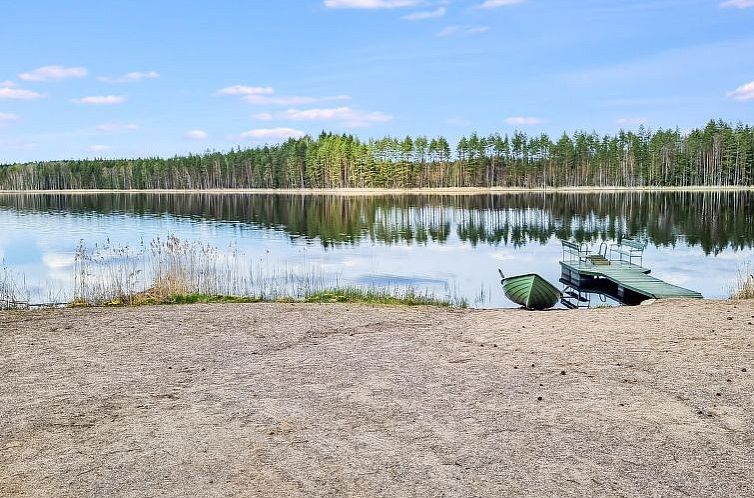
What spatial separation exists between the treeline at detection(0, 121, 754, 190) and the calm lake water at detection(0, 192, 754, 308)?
53725 millimetres

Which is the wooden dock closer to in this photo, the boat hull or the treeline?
the boat hull

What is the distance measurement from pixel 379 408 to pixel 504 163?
121981mm

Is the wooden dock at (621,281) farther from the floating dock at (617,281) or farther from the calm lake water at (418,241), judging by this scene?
the calm lake water at (418,241)

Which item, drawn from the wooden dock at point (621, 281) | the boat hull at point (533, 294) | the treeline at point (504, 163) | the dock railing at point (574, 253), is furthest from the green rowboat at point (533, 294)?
the treeline at point (504, 163)

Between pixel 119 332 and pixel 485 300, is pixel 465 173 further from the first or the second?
pixel 119 332

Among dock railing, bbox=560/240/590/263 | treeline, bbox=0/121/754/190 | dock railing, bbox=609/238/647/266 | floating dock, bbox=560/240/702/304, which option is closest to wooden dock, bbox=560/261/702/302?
floating dock, bbox=560/240/702/304

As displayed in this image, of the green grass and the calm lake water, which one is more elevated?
the green grass

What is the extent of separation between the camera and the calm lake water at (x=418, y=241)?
2397 cm

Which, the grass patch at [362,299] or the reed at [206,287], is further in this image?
the reed at [206,287]

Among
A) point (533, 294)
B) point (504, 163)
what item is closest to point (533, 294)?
point (533, 294)

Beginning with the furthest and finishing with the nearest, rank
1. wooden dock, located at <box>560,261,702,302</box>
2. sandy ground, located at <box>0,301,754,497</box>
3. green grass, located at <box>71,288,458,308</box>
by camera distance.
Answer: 1. wooden dock, located at <box>560,261,702,302</box>
2. green grass, located at <box>71,288,458,308</box>
3. sandy ground, located at <box>0,301,754,497</box>

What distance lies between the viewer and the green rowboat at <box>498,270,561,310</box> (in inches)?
660

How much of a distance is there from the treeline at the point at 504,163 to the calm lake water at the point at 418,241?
53.7 m

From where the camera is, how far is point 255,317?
1164 cm
